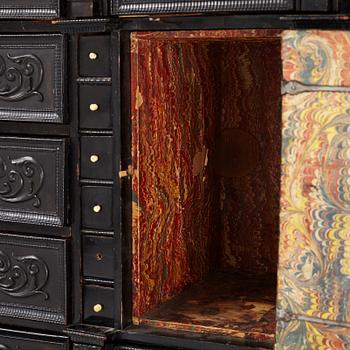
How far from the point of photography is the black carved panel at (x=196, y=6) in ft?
7.36

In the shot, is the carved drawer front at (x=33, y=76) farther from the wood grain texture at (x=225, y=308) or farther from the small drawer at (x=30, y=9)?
the wood grain texture at (x=225, y=308)

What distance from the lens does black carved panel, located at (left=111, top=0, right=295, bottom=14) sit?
224cm

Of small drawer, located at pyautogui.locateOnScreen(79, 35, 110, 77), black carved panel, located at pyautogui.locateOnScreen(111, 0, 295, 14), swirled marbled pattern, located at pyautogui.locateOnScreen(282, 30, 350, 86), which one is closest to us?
swirled marbled pattern, located at pyautogui.locateOnScreen(282, 30, 350, 86)

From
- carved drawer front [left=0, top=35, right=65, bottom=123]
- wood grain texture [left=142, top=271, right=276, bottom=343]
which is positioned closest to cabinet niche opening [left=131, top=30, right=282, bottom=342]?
wood grain texture [left=142, top=271, right=276, bottom=343]

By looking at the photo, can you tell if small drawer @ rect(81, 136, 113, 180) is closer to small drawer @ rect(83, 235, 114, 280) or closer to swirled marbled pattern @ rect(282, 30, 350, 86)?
small drawer @ rect(83, 235, 114, 280)

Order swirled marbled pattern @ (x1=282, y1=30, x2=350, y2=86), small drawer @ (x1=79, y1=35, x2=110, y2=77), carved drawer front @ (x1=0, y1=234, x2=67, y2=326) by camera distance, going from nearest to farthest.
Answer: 1. swirled marbled pattern @ (x1=282, y1=30, x2=350, y2=86)
2. small drawer @ (x1=79, y1=35, x2=110, y2=77)
3. carved drawer front @ (x1=0, y1=234, x2=67, y2=326)

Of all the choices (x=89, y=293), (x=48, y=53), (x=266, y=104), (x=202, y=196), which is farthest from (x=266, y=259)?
(x=48, y=53)

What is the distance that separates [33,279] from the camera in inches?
103

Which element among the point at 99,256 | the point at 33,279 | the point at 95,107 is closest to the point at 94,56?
the point at 95,107

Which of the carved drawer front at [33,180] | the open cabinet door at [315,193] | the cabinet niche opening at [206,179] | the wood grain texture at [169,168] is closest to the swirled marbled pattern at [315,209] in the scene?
the open cabinet door at [315,193]

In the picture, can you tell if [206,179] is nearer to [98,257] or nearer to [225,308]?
[225,308]

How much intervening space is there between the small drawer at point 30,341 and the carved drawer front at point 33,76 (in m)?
0.62

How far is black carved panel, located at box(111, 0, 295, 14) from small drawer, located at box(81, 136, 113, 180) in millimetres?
349

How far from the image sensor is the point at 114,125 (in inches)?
97.0
